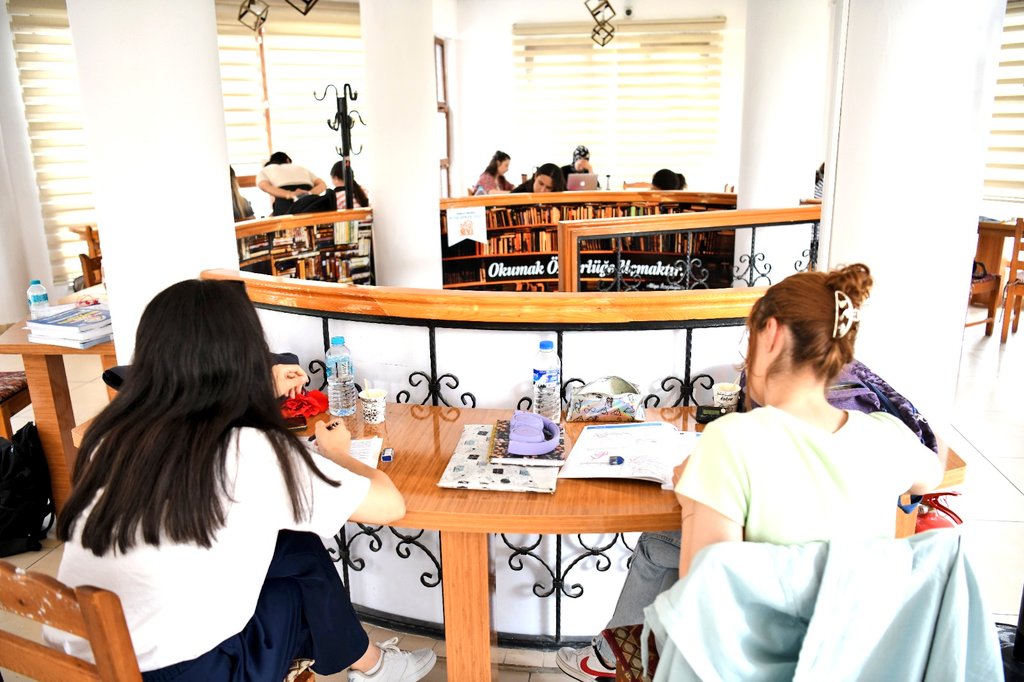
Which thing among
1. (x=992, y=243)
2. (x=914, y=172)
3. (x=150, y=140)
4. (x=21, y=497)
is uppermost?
(x=150, y=140)

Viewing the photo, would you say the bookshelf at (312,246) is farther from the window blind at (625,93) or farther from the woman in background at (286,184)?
the window blind at (625,93)

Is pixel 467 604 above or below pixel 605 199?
below

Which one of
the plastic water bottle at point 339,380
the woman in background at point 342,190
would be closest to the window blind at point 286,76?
the woman in background at point 342,190

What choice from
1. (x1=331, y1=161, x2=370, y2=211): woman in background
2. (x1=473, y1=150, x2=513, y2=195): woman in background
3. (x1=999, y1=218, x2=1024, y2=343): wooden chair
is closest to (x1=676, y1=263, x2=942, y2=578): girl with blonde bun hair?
(x1=331, y1=161, x2=370, y2=211): woman in background

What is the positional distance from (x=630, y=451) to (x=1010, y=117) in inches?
288

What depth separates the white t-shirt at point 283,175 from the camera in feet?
19.8

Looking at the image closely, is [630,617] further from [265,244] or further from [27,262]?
[27,262]

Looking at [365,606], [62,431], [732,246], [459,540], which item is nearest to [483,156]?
[732,246]

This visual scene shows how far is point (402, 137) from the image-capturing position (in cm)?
562

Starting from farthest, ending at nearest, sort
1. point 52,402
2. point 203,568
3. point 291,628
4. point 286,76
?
1. point 286,76
2. point 52,402
3. point 291,628
4. point 203,568

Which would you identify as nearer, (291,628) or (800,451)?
(800,451)

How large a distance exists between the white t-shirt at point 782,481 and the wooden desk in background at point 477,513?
40 cm

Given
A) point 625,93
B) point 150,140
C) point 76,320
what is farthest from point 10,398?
point 625,93

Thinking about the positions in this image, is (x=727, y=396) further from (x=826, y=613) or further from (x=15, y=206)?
(x=15, y=206)
